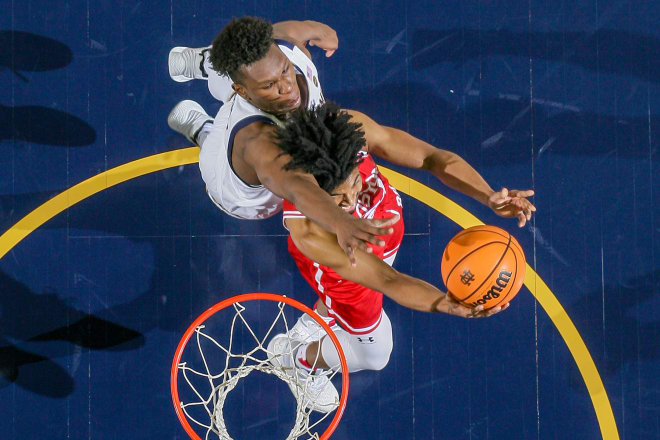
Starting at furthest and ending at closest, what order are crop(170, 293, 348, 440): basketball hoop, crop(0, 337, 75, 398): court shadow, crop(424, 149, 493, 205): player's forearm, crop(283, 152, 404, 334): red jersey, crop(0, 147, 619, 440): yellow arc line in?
crop(0, 147, 619, 440): yellow arc line
crop(0, 337, 75, 398): court shadow
crop(170, 293, 348, 440): basketball hoop
crop(283, 152, 404, 334): red jersey
crop(424, 149, 493, 205): player's forearm

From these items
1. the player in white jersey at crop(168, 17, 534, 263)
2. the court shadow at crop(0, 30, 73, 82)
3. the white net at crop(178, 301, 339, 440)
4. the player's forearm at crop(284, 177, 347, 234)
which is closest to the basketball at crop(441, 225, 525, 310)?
the player in white jersey at crop(168, 17, 534, 263)

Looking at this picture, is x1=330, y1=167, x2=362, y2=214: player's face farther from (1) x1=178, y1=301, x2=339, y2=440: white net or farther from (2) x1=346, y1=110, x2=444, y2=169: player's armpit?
(1) x1=178, y1=301, x2=339, y2=440: white net

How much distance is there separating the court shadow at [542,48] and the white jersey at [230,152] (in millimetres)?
1471

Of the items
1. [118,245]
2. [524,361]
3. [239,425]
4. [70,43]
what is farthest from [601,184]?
[70,43]

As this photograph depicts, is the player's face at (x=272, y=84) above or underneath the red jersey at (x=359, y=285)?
above

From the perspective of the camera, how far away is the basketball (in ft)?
11.2

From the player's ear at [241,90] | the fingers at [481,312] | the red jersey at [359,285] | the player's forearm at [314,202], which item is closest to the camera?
the player's forearm at [314,202]

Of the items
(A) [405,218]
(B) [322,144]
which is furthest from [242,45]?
(A) [405,218]

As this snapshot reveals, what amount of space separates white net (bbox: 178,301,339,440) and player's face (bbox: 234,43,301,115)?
1525 millimetres

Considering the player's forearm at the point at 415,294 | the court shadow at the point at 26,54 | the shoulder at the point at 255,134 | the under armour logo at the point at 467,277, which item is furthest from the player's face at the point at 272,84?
the court shadow at the point at 26,54

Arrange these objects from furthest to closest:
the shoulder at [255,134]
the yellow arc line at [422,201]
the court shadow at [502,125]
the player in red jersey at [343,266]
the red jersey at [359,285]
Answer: the court shadow at [502,125], the yellow arc line at [422,201], the red jersey at [359,285], the shoulder at [255,134], the player in red jersey at [343,266]

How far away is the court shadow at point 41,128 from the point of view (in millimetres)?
5098

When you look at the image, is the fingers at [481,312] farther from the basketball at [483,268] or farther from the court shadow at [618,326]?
the court shadow at [618,326]

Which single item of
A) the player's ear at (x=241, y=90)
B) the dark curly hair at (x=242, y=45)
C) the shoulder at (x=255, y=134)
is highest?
the dark curly hair at (x=242, y=45)
